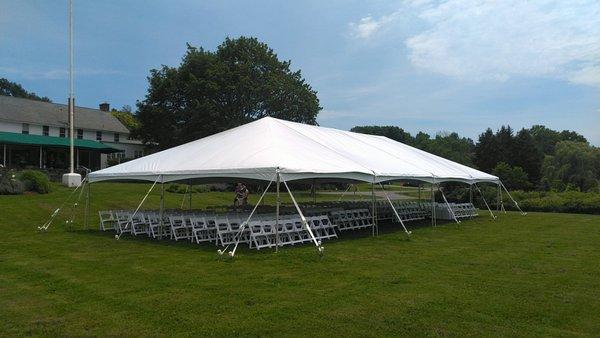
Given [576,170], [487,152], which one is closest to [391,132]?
[487,152]

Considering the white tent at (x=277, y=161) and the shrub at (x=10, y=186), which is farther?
the shrub at (x=10, y=186)

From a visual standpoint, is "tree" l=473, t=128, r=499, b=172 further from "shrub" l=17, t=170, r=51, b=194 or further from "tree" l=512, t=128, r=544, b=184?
"shrub" l=17, t=170, r=51, b=194

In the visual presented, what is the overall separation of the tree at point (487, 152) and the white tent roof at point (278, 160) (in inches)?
1477

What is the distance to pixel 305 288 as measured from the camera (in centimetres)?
675

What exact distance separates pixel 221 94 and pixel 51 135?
14.1 metres

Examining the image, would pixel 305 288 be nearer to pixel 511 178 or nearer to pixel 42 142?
pixel 42 142

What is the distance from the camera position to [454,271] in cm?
796

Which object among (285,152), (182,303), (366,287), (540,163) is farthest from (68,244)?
(540,163)

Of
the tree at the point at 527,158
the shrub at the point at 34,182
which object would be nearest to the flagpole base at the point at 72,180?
the shrub at the point at 34,182

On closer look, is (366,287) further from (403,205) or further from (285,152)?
(403,205)

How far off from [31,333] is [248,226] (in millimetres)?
5510

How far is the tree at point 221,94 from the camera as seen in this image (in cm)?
3656

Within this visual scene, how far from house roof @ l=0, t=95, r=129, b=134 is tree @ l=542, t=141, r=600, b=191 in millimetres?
35758

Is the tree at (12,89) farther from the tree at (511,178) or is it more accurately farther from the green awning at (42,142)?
the tree at (511,178)
